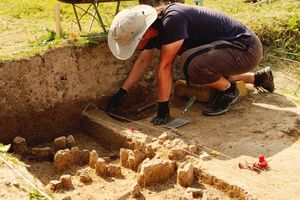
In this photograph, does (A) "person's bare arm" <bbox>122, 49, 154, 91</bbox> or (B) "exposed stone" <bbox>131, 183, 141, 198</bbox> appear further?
(A) "person's bare arm" <bbox>122, 49, 154, 91</bbox>

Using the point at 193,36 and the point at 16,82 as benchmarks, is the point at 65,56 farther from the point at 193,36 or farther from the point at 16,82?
the point at 193,36

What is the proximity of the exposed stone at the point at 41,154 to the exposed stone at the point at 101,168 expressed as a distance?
715mm

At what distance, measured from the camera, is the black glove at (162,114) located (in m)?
5.13

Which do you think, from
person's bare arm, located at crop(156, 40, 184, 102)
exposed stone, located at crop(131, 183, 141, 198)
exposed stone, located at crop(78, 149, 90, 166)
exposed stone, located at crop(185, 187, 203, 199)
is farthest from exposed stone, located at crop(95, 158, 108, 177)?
person's bare arm, located at crop(156, 40, 184, 102)

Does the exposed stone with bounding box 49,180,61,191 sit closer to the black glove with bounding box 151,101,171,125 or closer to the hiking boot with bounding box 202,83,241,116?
the black glove with bounding box 151,101,171,125

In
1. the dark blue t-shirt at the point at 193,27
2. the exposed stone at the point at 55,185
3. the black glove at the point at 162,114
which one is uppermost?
the dark blue t-shirt at the point at 193,27

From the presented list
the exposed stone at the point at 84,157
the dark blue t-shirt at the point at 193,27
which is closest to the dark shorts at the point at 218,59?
the dark blue t-shirt at the point at 193,27

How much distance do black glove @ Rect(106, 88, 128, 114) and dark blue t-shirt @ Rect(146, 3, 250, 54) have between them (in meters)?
0.69

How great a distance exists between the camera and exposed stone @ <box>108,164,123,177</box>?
14.7ft

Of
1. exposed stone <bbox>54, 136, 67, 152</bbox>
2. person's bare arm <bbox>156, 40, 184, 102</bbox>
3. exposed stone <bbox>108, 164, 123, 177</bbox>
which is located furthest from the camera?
exposed stone <bbox>54, 136, 67, 152</bbox>

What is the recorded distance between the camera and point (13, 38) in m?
6.32

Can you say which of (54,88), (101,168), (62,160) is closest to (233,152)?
(101,168)

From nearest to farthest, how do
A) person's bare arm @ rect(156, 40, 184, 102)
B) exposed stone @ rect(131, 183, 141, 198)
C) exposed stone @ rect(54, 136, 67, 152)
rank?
1. exposed stone @ rect(131, 183, 141, 198)
2. person's bare arm @ rect(156, 40, 184, 102)
3. exposed stone @ rect(54, 136, 67, 152)

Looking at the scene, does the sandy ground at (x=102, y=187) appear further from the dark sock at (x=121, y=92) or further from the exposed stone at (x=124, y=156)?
the dark sock at (x=121, y=92)
